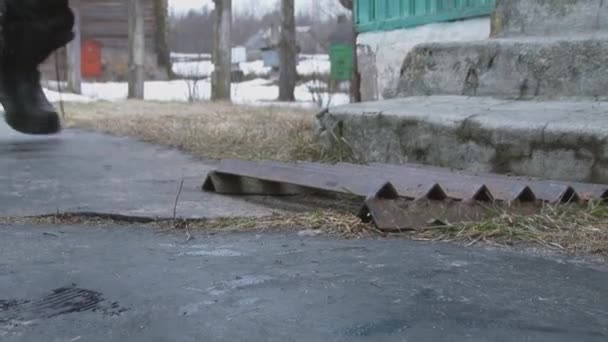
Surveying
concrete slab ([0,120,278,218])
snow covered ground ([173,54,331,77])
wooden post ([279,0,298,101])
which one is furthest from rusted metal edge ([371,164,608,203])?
snow covered ground ([173,54,331,77])

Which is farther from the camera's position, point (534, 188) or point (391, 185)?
point (534, 188)

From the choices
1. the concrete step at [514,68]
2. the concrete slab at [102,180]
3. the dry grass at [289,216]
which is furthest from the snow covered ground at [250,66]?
the concrete step at [514,68]

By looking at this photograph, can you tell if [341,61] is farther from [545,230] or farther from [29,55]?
[545,230]

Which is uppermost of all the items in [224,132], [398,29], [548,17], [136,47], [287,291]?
[136,47]

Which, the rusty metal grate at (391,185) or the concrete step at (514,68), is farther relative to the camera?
the concrete step at (514,68)

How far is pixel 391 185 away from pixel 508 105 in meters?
1.37

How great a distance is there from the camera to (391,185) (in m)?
2.86

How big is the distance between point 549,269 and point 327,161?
2.14 m

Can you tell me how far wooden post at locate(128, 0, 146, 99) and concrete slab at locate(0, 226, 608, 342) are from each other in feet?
40.0

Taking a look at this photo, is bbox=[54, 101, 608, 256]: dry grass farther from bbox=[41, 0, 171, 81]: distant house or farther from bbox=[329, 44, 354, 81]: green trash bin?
bbox=[41, 0, 171, 81]: distant house

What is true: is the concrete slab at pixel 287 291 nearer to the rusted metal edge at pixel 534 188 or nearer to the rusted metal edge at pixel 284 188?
the rusted metal edge at pixel 284 188

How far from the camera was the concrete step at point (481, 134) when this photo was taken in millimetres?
3209

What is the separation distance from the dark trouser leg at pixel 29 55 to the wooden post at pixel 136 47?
11.1 meters

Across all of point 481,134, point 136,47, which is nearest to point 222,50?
point 136,47
